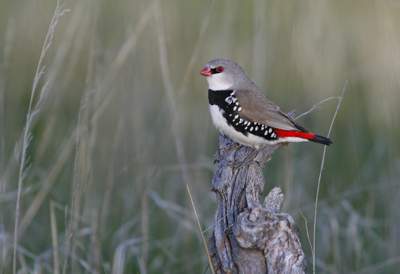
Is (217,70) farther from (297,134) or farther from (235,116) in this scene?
(297,134)

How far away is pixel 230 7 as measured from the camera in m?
6.38

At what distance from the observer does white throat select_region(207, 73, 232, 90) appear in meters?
5.71

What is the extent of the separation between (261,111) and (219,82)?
44 cm

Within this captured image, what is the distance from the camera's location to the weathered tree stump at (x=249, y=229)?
3.52 metres

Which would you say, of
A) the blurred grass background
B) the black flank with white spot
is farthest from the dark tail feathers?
the blurred grass background

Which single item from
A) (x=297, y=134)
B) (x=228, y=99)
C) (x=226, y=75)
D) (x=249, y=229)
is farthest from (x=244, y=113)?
(x=249, y=229)

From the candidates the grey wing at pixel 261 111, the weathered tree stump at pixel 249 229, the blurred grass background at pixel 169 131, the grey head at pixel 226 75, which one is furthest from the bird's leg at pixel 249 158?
the grey head at pixel 226 75

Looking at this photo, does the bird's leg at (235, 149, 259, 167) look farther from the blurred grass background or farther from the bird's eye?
the bird's eye

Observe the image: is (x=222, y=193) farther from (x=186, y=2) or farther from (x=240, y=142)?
(x=186, y=2)

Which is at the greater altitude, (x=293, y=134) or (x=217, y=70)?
(x=217, y=70)

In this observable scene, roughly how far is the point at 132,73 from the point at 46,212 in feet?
4.21

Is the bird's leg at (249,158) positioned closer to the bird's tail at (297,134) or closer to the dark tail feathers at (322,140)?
the bird's tail at (297,134)

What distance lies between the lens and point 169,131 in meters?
6.02

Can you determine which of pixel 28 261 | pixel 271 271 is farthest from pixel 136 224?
pixel 271 271
